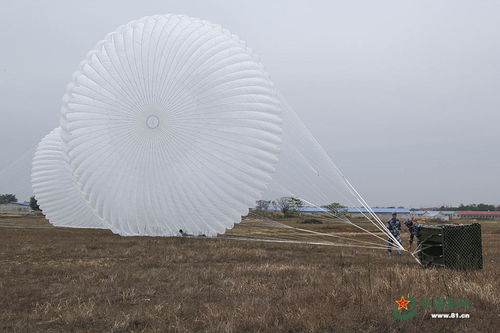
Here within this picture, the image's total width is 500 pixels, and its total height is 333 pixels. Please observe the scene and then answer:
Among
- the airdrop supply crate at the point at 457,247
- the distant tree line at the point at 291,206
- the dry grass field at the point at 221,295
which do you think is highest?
the distant tree line at the point at 291,206

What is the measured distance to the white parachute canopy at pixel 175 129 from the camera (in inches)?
504

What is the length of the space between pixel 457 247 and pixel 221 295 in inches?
220

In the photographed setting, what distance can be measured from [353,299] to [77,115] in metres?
11.1

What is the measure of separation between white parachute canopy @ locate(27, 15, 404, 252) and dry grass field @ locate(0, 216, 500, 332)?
2275 millimetres

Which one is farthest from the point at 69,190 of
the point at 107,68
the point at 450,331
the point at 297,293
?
the point at 450,331

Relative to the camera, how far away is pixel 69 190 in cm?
2156

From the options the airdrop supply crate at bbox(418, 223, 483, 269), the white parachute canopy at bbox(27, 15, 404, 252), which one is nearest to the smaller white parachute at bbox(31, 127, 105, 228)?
the white parachute canopy at bbox(27, 15, 404, 252)

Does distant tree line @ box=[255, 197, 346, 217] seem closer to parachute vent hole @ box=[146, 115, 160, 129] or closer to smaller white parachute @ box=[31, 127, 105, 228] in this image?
parachute vent hole @ box=[146, 115, 160, 129]

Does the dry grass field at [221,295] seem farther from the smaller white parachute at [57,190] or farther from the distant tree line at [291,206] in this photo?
the smaller white parachute at [57,190]

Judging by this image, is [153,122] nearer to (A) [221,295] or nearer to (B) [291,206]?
(B) [291,206]

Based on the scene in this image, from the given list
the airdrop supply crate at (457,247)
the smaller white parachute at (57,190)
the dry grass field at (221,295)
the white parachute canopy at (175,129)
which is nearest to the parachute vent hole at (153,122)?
the white parachute canopy at (175,129)

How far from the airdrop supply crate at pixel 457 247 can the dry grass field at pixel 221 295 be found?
1.67ft

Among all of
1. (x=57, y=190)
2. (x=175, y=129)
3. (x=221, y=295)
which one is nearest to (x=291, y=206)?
(x=175, y=129)

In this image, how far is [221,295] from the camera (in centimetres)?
685
